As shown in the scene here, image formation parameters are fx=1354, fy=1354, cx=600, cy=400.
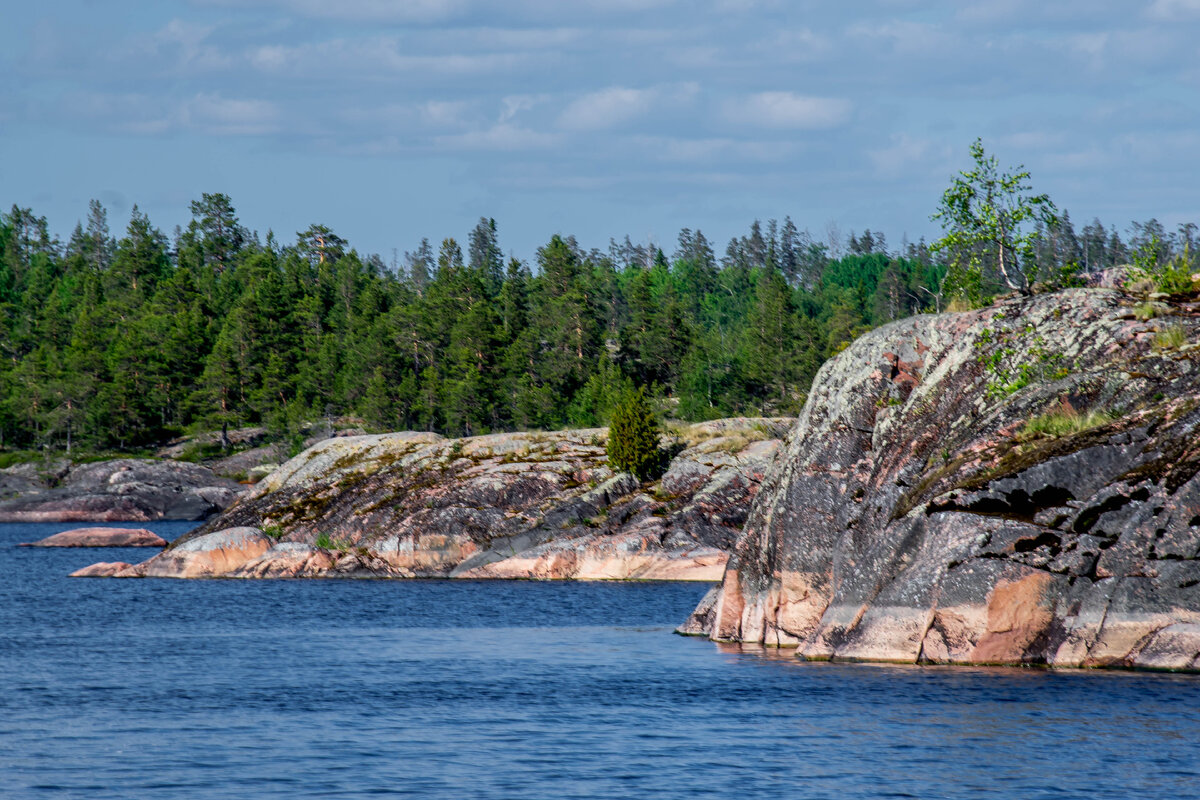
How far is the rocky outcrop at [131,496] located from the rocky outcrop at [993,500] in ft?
295

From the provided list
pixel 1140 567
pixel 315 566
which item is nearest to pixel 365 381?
pixel 315 566

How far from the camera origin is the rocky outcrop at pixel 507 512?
204 ft

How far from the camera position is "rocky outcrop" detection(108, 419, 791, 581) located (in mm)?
62219

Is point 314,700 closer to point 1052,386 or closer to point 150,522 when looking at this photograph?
point 1052,386

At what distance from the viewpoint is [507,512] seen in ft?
218

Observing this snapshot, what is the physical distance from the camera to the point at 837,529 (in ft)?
119

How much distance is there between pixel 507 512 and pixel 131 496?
67833 mm

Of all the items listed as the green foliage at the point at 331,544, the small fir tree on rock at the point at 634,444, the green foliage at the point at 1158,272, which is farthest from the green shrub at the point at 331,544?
Result: the green foliage at the point at 1158,272

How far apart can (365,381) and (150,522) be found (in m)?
26.2

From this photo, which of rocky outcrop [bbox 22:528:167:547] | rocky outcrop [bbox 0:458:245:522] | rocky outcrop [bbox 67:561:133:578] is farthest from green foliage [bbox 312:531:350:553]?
rocky outcrop [bbox 0:458:245:522]

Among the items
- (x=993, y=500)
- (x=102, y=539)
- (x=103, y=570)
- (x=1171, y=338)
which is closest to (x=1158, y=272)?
(x=1171, y=338)

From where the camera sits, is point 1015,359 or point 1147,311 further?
point 1015,359

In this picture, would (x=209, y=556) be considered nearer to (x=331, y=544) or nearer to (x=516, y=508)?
(x=331, y=544)

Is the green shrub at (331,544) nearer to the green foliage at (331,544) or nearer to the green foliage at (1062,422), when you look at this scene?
the green foliage at (331,544)
